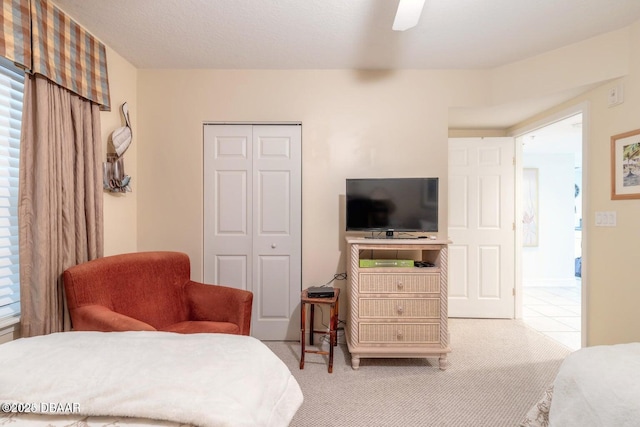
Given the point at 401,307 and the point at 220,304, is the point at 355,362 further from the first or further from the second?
the point at 220,304

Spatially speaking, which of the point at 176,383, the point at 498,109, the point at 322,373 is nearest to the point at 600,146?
the point at 498,109

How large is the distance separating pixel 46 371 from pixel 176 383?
0.41m

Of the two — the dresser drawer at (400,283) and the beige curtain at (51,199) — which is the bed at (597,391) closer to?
the dresser drawer at (400,283)

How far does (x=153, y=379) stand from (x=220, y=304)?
54.4 inches

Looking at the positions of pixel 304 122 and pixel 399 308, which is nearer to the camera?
pixel 399 308

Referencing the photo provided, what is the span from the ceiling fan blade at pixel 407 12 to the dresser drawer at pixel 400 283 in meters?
1.72

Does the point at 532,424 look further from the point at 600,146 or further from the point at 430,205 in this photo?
the point at 600,146

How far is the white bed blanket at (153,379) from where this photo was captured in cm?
83

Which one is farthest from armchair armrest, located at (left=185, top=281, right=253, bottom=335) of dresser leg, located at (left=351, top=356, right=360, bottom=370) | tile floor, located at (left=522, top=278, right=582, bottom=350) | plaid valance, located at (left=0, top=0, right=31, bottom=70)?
tile floor, located at (left=522, top=278, right=582, bottom=350)

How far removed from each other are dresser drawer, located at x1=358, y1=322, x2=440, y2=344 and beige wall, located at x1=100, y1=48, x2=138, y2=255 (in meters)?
2.25

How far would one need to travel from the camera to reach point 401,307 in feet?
7.72

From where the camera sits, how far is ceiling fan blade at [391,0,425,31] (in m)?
1.57

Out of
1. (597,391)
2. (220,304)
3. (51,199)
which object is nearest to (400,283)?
(597,391)

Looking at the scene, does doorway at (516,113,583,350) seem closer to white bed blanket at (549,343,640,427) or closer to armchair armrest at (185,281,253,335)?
white bed blanket at (549,343,640,427)
